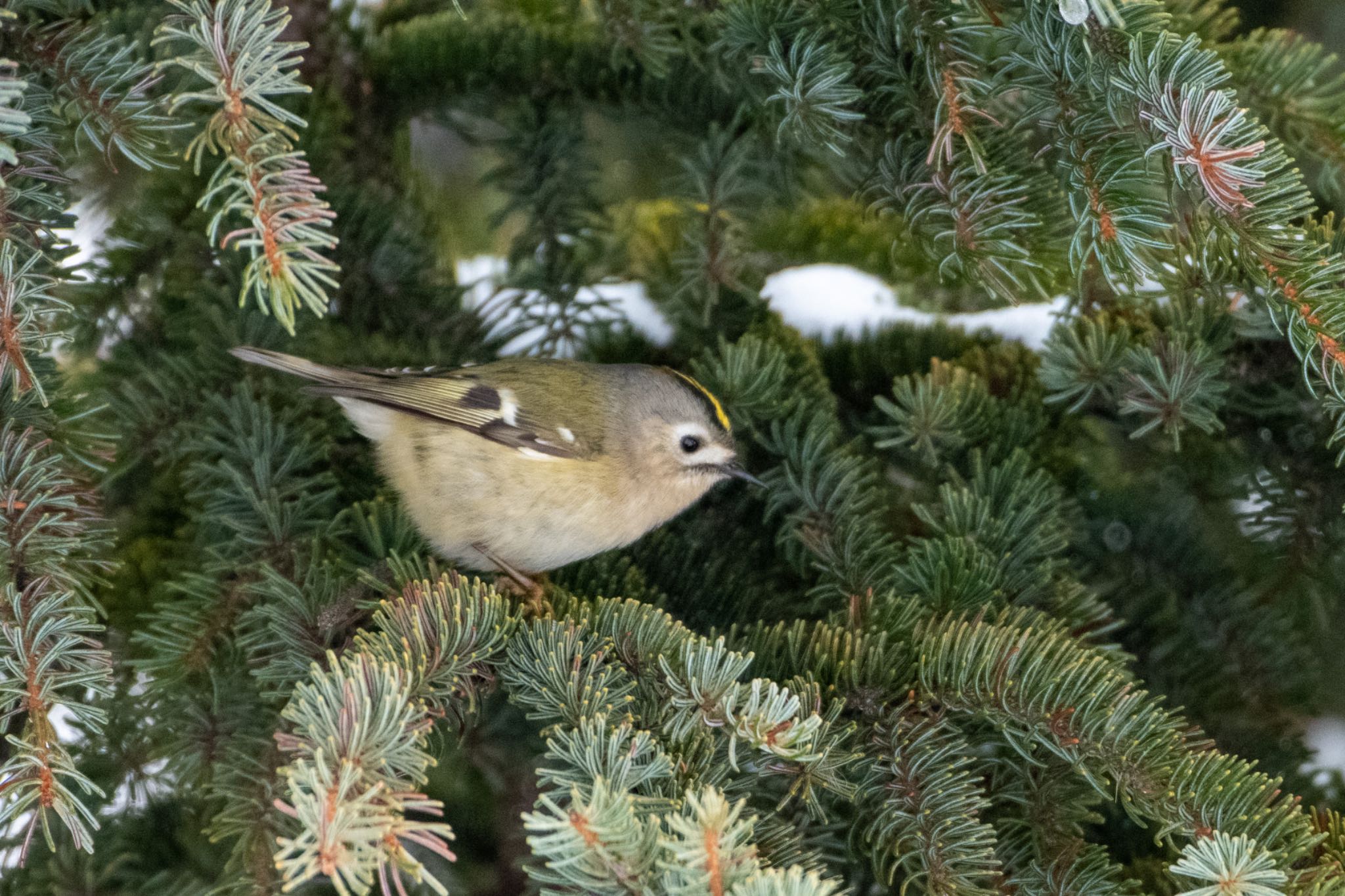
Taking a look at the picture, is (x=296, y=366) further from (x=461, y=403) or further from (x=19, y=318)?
(x=19, y=318)

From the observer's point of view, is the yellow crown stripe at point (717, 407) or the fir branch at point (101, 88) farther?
the yellow crown stripe at point (717, 407)

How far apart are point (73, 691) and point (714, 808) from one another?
118 cm

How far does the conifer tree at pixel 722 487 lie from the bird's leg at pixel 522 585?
70 millimetres

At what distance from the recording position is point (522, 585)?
1.72 m

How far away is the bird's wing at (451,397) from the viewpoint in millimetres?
1709

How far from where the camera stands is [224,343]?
1698 millimetres

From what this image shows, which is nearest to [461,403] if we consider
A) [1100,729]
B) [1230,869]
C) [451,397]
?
[451,397]

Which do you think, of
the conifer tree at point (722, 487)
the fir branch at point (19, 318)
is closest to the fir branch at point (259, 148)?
the conifer tree at point (722, 487)

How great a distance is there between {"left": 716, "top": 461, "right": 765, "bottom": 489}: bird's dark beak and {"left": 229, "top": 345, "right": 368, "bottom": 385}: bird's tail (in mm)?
626

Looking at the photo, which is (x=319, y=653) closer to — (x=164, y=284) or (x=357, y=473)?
(x=357, y=473)

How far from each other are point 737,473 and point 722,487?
0.20m

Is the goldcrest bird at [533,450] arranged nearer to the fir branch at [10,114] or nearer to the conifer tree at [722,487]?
the conifer tree at [722,487]

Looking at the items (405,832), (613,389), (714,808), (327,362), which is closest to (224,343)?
(327,362)

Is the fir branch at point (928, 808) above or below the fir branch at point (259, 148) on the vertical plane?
below
